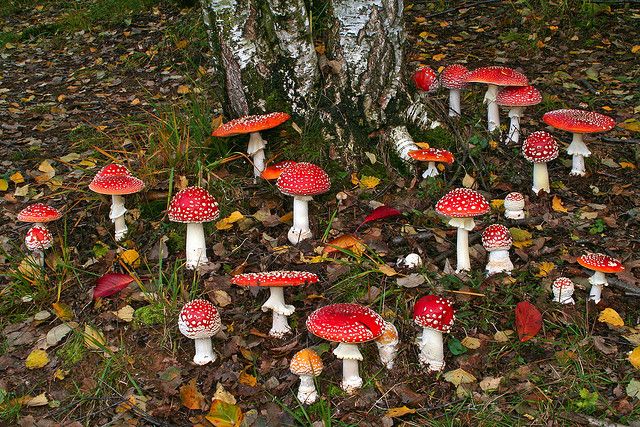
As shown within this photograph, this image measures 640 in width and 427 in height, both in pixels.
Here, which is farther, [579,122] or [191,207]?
[579,122]

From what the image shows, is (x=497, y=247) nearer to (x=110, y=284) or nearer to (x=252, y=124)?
(x=252, y=124)

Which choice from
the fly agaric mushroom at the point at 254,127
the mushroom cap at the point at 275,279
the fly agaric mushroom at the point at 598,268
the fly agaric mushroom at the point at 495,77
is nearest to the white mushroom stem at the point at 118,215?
the fly agaric mushroom at the point at 254,127

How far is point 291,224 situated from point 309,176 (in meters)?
0.59

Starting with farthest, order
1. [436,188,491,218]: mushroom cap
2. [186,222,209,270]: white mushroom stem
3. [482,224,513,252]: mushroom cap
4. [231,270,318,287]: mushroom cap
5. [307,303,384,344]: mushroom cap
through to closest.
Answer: [186,222,209,270]: white mushroom stem
[482,224,513,252]: mushroom cap
[436,188,491,218]: mushroom cap
[231,270,318,287]: mushroom cap
[307,303,384,344]: mushroom cap

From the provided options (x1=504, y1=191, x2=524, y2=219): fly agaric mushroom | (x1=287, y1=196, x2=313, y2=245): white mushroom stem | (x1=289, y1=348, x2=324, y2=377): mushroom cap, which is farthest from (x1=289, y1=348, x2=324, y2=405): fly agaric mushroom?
(x1=504, y1=191, x2=524, y2=219): fly agaric mushroom

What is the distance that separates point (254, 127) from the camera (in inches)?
187

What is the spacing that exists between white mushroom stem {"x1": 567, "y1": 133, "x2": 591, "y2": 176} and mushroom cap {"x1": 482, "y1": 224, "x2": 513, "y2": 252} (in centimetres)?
140

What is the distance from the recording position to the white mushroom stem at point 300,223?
15.1 feet

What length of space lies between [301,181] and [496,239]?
4.39ft

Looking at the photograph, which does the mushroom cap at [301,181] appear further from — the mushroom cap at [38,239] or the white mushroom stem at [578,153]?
the white mushroom stem at [578,153]

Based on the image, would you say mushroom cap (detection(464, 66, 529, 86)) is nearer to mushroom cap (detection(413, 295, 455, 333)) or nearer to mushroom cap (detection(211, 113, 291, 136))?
mushroom cap (detection(211, 113, 291, 136))

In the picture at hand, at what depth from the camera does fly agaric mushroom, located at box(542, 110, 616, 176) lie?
4.93 metres

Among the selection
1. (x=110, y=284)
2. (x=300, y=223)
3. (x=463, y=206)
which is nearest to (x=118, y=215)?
(x=110, y=284)

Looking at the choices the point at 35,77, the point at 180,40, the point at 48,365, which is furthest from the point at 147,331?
the point at 35,77
